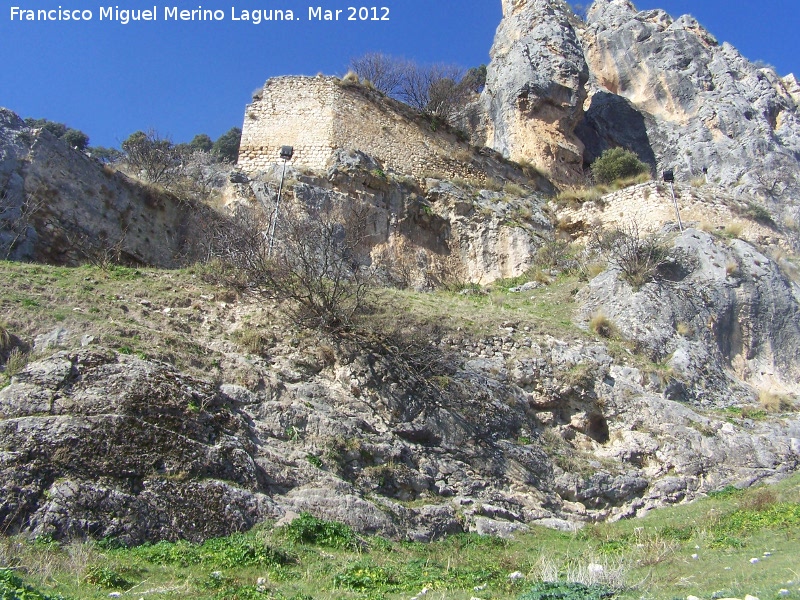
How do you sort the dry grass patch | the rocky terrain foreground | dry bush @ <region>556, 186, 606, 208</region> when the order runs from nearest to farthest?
1. the rocky terrain foreground
2. the dry grass patch
3. dry bush @ <region>556, 186, 606, 208</region>

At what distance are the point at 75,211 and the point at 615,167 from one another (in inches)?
683

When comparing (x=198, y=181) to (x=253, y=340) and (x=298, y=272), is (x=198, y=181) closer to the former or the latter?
(x=298, y=272)

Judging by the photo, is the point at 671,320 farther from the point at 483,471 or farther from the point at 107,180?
the point at 107,180


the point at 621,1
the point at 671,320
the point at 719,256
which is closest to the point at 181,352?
the point at 671,320

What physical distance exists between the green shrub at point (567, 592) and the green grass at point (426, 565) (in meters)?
0.01

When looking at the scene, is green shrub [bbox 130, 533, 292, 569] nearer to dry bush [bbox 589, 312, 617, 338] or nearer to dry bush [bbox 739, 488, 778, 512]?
dry bush [bbox 739, 488, 778, 512]

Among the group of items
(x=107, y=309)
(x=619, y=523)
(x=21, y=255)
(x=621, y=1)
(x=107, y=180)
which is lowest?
(x=619, y=523)

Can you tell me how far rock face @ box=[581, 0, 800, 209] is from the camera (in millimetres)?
24938

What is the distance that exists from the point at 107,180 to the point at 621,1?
27.2 metres

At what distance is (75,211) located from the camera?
46.4 ft

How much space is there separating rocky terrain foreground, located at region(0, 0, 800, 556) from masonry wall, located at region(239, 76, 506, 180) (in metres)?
1.14

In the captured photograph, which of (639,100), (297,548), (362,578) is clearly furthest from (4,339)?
(639,100)

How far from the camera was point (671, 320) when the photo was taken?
1388 cm

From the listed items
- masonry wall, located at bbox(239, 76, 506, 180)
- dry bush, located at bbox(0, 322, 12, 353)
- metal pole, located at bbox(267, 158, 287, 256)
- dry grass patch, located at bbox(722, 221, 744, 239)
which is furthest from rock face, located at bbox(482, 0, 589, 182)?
dry bush, located at bbox(0, 322, 12, 353)
